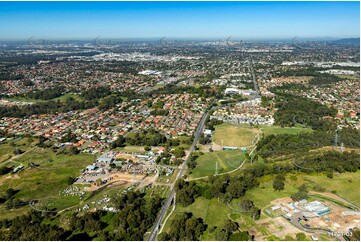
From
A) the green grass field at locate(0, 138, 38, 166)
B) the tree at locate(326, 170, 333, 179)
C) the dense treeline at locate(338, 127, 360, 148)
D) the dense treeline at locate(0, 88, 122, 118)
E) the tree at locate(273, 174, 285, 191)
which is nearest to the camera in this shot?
the tree at locate(273, 174, 285, 191)

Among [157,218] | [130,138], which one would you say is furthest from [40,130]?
[157,218]

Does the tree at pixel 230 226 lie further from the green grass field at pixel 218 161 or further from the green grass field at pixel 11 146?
the green grass field at pixel 11 146

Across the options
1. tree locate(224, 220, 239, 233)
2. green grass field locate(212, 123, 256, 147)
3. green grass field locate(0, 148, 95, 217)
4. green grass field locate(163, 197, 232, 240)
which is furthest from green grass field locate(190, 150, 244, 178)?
green grass field locate(0, 148, 95, 217)

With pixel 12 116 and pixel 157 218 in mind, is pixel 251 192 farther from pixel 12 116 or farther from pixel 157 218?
pixel 12 116

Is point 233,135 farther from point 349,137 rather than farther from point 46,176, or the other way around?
point 46,176

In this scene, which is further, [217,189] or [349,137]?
[349,137]

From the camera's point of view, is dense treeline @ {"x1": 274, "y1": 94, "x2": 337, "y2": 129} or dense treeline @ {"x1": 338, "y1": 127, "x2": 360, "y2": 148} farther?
dense treeline @ {"x1": 274, "y1": 94, "x2": 337, "y2": 129}

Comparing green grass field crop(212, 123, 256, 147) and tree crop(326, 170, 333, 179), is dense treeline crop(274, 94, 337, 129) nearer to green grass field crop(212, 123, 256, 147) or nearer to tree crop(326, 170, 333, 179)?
green grass field crop(212, 123, 256, 147)

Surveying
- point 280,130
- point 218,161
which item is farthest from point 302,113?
point 218,161
